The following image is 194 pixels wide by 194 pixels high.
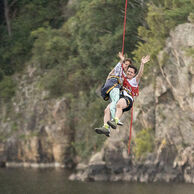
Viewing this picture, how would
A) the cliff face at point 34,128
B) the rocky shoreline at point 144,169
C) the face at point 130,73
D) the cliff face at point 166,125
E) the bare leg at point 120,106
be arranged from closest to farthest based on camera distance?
the bare leg at point 120,106 < the face at point 130,73 < the cliff face at point 166,125 < the rocky shoreline at point 144,169 < the cliff face at point 34,128

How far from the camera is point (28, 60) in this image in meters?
47.6

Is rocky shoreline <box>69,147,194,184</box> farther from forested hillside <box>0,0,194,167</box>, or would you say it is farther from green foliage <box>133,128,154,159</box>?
forested hillside <box>0,0,194,167</box>

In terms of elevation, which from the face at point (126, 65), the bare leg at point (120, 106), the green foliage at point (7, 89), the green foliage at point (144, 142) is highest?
the green foliage at point (7, 89)

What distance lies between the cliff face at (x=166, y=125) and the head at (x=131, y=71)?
51.4 feet

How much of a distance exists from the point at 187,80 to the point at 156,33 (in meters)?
3.48

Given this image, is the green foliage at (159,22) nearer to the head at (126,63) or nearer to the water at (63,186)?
the water at (63,186)

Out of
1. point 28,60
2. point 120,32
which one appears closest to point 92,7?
point 120,32

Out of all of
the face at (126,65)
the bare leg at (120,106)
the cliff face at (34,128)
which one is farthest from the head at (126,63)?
the cliff face at (34,128)

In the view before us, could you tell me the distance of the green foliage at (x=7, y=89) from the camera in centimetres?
4559

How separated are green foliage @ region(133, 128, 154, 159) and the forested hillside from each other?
9.81 feet

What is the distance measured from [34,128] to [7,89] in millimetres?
4910

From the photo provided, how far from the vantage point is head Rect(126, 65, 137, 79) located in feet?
42.0

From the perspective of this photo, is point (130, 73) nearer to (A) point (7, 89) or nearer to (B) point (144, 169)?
(B) point (144, 169)

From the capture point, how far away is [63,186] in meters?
32.9
